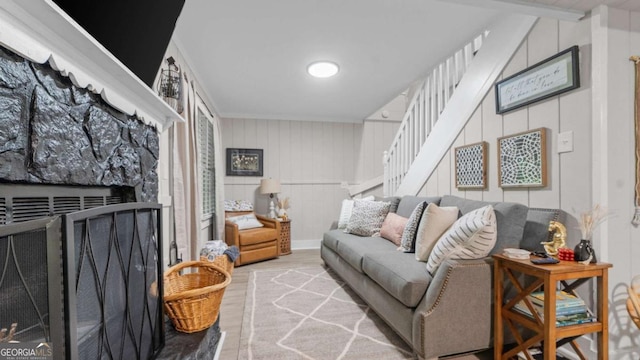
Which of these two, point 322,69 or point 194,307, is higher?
point 322,69

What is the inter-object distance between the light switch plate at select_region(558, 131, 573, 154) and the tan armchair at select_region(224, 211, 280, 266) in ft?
11.0

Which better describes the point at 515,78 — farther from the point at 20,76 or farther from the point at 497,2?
the point at 20,76

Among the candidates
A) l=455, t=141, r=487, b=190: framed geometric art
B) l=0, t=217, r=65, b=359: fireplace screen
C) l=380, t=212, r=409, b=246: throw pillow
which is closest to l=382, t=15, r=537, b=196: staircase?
l=455, t=141, r=487, b=190: framed geometric art

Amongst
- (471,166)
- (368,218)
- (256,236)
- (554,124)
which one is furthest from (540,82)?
(256,236)

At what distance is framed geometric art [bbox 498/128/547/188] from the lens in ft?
6.22

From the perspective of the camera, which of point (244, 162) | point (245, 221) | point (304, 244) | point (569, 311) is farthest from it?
point (304, 244)

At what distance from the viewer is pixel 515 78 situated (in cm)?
210

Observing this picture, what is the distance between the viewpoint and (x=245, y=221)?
4199 mm

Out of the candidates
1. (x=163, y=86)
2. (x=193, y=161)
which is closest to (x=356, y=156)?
(x=193, y=161)

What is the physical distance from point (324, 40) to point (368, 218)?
1.90m

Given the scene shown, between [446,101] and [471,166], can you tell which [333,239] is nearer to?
[471,166]

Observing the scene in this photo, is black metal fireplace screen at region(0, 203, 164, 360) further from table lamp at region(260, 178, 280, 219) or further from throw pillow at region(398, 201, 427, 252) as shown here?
table lamp at region(260, 178, 280, 219)

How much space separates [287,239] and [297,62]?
2721mm

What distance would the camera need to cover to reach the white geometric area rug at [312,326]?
1.82 m
